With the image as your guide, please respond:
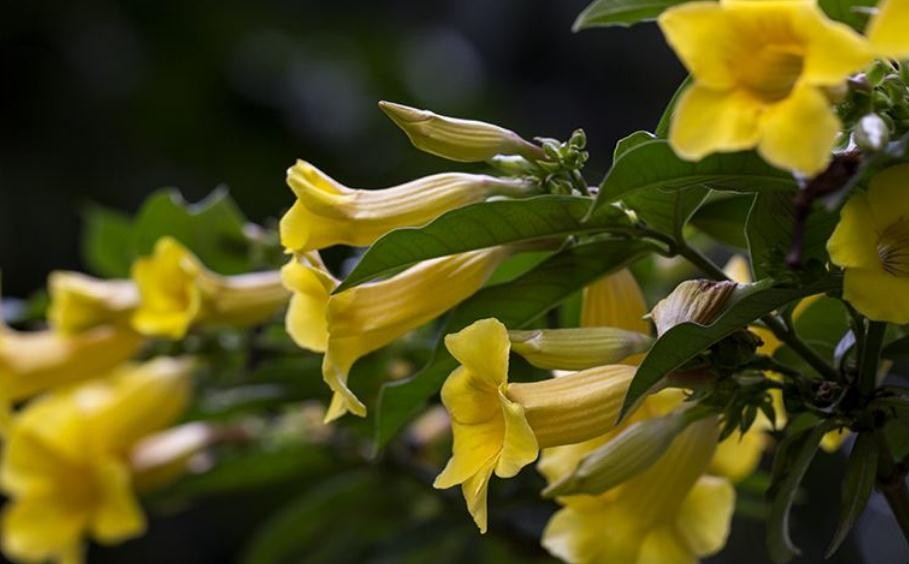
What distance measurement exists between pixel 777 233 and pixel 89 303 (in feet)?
2.82

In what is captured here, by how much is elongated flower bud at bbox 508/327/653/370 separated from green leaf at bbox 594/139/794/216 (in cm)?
12

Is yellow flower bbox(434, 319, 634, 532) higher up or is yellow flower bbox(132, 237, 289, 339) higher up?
yellow flower bbox(434, 319, 634, 532)

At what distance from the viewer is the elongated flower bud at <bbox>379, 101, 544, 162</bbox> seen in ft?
2.81

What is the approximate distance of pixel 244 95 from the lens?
11.9 feet

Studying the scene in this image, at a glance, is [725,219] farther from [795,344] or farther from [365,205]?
[365,205]

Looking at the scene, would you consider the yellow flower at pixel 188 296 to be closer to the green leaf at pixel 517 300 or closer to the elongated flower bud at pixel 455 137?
the green leaf at pixel 517 300

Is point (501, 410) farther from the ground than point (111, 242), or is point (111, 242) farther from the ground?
point (501, 410)

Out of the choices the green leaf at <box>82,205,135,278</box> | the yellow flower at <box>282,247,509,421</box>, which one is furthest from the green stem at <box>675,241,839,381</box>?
the green leaf at <box>82,205,135,278</box>

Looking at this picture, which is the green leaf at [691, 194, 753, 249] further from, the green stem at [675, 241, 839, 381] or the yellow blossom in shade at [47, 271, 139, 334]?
the yellow blossom in shade at [47, 271, 139, 334]

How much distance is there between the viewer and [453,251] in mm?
859

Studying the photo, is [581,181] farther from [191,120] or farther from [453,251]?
[191,120]

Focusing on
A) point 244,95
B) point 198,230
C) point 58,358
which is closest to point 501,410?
point 198,230

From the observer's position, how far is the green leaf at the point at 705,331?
0.76 meters

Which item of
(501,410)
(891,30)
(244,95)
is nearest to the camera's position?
(891,30)
